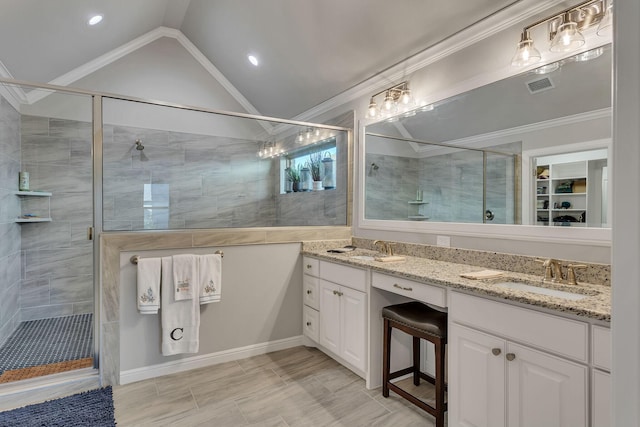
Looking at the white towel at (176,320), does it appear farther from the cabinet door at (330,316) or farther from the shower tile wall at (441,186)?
the shower tile wall at (441,186)

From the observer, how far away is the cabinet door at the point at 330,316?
271 cm

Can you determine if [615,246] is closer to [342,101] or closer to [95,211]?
[95,211]

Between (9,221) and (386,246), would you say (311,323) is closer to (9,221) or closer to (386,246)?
(386,246)

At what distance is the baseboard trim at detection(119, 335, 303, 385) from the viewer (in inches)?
101

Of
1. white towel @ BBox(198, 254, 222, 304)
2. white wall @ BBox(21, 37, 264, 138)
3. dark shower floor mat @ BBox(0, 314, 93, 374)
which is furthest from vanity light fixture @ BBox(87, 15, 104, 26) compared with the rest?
dark shower floor mat @ BBox(0, 314, 93, 374)

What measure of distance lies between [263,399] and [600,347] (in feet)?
6.16

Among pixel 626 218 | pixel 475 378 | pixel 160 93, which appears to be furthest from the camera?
pixel 160 93

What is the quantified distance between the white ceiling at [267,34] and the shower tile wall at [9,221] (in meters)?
0.48

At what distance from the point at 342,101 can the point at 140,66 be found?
2637mm

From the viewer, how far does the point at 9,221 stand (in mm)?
3270

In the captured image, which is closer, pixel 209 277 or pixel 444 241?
pixel 444 241

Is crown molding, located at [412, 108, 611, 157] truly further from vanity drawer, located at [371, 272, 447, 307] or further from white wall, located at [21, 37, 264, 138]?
white wall, located at [21, 37, 264, 138]

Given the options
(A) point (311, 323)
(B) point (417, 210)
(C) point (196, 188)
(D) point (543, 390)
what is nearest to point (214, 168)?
(C) point (196, 188)

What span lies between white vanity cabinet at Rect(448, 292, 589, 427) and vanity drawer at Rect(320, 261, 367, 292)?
73 cm
